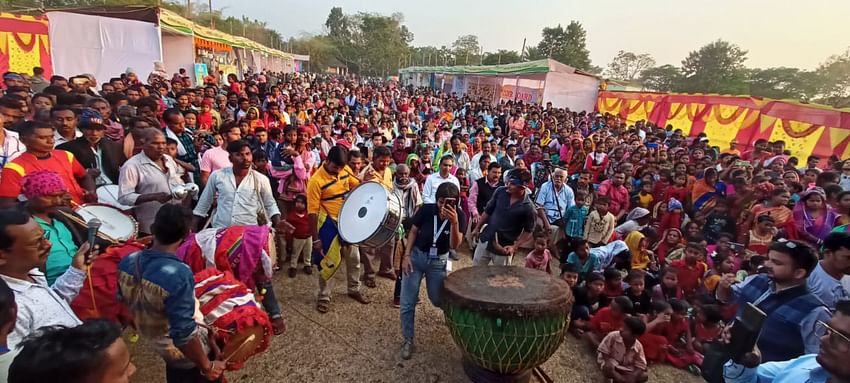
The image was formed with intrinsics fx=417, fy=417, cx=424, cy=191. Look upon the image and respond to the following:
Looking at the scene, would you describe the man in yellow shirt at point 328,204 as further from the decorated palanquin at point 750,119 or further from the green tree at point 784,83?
the green tree at point 784,83

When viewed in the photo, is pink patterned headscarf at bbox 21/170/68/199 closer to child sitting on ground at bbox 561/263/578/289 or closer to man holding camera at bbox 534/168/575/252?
child sitting on ground at bbox 561/263/578/289

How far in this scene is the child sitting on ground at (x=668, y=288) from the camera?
4676mm

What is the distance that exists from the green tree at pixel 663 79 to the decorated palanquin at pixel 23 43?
5089cm

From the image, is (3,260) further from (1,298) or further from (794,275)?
(794,275)

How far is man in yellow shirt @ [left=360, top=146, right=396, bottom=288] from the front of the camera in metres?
4.86

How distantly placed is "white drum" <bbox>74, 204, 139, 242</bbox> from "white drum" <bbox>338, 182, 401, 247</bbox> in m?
1.60

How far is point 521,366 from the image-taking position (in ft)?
9.89

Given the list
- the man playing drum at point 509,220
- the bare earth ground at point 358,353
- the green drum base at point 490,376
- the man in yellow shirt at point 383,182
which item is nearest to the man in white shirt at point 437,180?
the man in yellow shirt at point 383,182

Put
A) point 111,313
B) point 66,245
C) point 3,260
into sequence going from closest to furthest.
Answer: point 3,260
point 111,313
point 66,245

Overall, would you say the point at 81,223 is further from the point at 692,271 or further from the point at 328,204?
the point at 692,271

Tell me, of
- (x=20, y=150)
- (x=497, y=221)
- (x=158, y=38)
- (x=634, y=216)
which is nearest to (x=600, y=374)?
(x=497, y=221)

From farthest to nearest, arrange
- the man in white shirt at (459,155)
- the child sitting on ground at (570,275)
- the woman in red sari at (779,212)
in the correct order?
the man in white shirt at (459,155)
the woman in red sari at (779,212)
the child sitting on ground at (570,275)

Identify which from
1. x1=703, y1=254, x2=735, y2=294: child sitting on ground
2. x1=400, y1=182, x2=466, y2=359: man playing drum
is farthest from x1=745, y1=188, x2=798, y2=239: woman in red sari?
x1=400, y1=182, x2=466, y2=359: man playing drum

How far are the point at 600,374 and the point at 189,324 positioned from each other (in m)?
3.45
